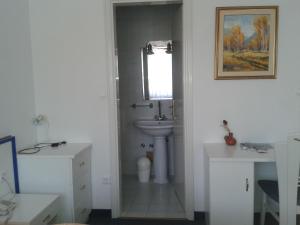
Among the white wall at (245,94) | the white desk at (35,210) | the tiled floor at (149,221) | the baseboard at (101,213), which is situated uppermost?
the white wall at (245,94)

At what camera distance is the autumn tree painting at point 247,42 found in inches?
96.2

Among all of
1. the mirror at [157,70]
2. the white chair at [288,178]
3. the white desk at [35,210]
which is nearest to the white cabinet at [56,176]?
the white desk at [35,210]

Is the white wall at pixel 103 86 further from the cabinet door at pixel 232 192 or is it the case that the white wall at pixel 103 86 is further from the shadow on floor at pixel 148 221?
the cabinet door at pixel 232 192

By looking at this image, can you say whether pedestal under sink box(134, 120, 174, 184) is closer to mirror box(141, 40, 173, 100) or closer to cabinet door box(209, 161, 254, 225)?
mirror box(141, 40, 173, 100)

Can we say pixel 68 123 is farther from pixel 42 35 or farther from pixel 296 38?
pixel 296 38

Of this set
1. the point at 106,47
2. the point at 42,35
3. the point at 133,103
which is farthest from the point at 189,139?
the point at 42,35

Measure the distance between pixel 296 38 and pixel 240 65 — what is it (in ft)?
1.81

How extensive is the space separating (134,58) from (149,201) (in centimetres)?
194

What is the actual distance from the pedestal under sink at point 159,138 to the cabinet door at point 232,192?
1.32 m

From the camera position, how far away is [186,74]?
8.39 feet

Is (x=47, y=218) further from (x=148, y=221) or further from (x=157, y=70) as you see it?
(x=157, y=70)

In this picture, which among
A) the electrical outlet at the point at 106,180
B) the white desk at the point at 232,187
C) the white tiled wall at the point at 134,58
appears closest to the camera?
the white desk at the point at 232,187

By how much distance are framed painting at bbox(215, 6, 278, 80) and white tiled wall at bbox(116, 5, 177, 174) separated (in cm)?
135

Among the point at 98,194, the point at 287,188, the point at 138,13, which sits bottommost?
the point at 98,194
